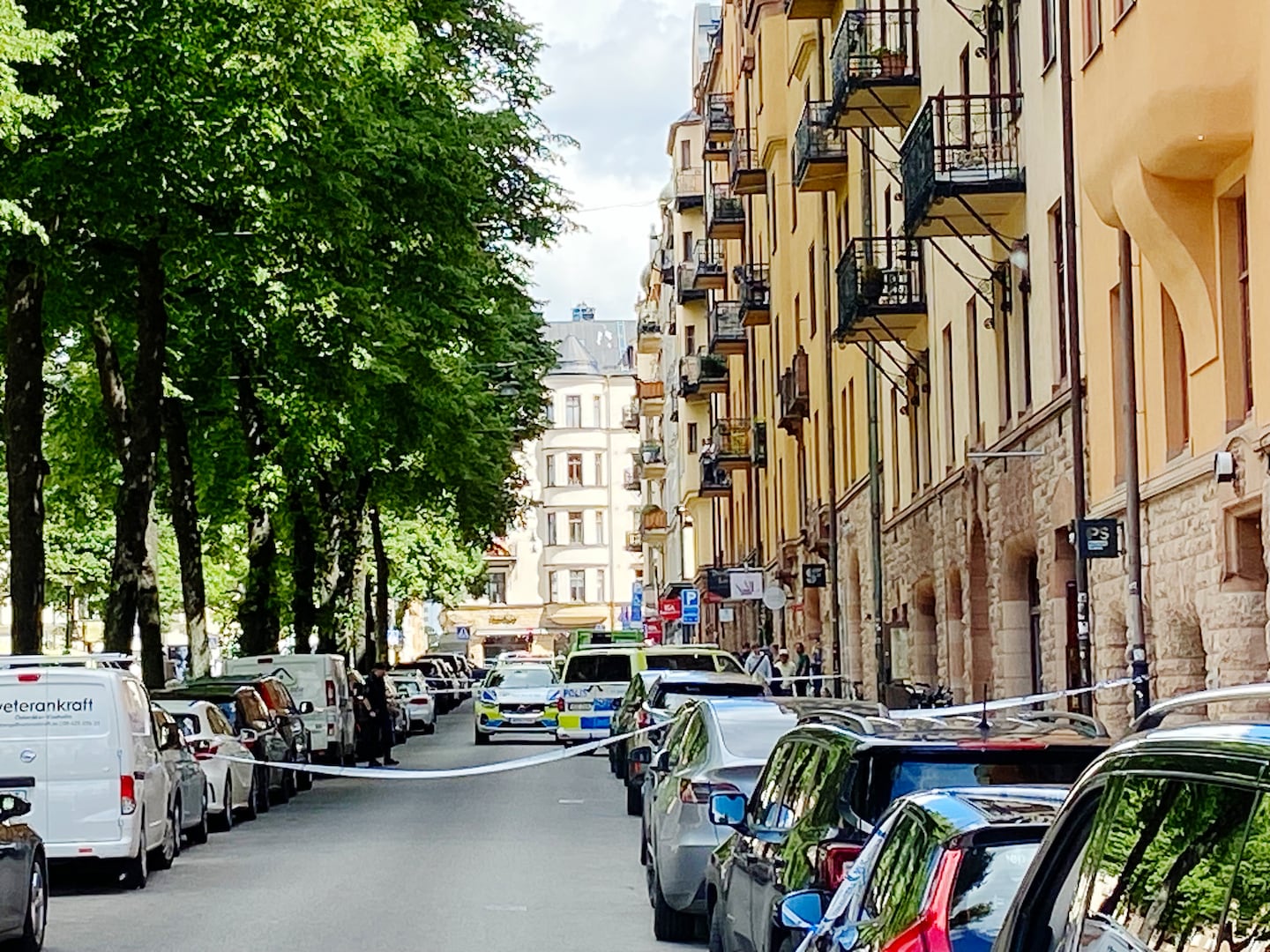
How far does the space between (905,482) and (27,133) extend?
18584mm

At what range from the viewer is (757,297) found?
59.0 meters

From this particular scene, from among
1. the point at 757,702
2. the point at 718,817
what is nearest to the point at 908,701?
the point at 757,702

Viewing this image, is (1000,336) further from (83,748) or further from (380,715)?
(380,715)

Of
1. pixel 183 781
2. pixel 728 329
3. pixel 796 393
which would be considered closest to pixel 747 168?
pixel 728 329

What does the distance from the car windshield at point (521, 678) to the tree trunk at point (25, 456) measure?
766 inches

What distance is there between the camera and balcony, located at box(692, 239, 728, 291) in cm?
7450

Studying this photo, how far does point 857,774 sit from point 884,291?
2554 cm

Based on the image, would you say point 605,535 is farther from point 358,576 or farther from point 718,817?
point 718,817

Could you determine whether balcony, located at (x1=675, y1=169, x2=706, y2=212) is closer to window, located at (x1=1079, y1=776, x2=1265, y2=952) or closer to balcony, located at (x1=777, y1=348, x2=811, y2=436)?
balcony, located at (x1=777, y1=348, x2=811, y2=436)

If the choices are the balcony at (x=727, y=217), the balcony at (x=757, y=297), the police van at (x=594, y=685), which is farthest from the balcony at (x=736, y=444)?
the police van at (x=594, y=685)

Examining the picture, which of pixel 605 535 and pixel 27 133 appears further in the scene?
pixel 605 535

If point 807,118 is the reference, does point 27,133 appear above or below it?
below

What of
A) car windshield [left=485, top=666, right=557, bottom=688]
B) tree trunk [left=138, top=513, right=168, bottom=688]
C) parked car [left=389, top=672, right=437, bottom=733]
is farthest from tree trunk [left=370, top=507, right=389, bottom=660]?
tree trunk [left=138, top=513, right=168, bottom=688]

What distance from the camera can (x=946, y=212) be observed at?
1089 inches
